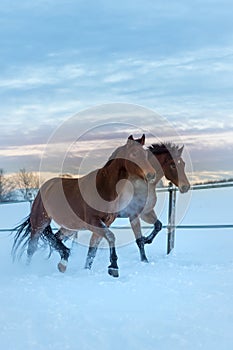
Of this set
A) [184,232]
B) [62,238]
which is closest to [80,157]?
[62,238]

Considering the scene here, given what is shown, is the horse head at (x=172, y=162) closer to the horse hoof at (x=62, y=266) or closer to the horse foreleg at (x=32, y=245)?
the horse hoof at (x=62, y=266)

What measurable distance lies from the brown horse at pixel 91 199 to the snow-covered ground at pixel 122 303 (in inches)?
15.7

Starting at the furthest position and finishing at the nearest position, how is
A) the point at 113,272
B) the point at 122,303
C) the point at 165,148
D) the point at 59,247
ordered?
the point at 165,148 → the point at 59,247 → the point at 113,272 → the point at 122,303

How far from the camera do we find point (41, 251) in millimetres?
6004

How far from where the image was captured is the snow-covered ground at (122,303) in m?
2.83

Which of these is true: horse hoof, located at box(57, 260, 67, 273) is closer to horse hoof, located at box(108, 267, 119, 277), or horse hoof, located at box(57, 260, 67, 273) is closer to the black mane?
horse hoof, located at box(108, 267, 119, 277)

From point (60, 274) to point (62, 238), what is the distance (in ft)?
2.57

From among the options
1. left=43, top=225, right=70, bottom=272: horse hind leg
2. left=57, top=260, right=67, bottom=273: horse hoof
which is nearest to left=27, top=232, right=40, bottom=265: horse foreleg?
left=43, top=225, right=70, bottom=272: horse hind leg

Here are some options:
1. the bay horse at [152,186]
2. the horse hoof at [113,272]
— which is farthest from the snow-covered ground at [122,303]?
the bay horse at [152,186]

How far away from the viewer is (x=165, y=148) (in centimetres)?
555

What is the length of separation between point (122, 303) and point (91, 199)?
5.03 feet

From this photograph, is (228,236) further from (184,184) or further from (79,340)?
(79,340)

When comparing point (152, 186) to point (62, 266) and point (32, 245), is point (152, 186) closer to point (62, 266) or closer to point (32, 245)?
point (62, 266)

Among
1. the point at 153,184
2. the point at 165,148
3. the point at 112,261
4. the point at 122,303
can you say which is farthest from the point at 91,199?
the point at 122,303
